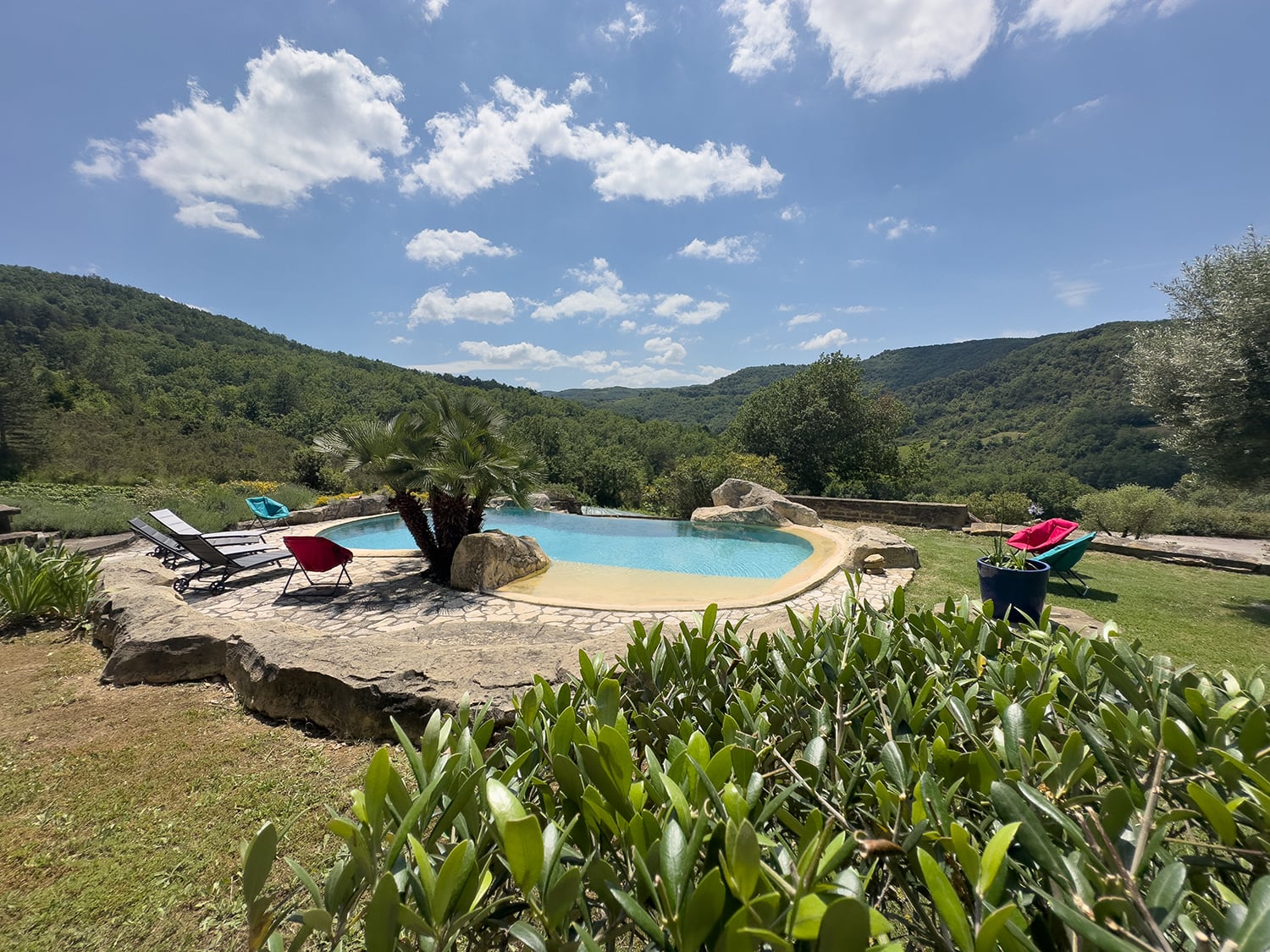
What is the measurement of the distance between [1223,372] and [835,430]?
15.5 metres

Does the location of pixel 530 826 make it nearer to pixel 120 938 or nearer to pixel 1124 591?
pixel 120 938

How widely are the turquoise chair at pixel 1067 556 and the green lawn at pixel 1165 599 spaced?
16 cm

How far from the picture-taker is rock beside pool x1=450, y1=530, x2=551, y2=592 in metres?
7.09

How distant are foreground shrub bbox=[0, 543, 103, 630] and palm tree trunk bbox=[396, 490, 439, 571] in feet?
10.9

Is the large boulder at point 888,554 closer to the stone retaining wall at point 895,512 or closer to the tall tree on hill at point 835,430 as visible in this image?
the stone retaining wall at point 895,512

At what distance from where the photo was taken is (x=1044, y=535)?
6.67 meters

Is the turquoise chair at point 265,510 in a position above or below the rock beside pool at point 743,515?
above

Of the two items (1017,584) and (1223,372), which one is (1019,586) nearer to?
(1017,584)

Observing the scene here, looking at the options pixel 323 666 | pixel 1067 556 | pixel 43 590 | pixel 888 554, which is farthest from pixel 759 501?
pixel 43 590

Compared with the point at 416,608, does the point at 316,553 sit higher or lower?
higher

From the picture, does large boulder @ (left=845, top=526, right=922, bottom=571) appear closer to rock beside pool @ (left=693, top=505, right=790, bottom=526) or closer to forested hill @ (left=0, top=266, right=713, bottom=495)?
rock beside pool @ (left=693, top=505, right=790, bottom=526)

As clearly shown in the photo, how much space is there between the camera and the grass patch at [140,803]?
179 centimetres

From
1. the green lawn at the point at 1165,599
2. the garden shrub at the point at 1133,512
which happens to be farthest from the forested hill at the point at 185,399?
the garden shrub at the point at 1133,512

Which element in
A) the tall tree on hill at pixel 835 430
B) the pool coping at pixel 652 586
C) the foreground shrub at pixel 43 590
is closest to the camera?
the foreground shrub at pixel 43 590
